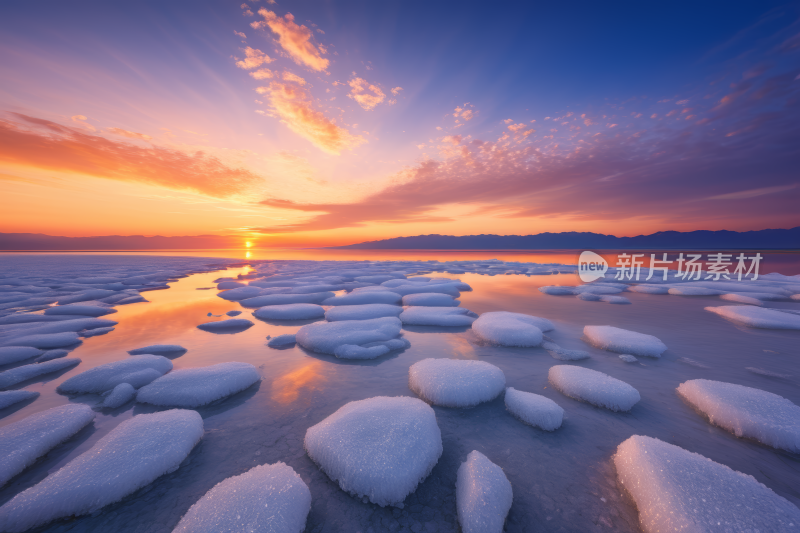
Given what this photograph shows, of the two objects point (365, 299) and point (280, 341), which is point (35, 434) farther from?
point (365, 299)

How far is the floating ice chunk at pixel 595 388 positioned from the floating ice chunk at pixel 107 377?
16.7 feet

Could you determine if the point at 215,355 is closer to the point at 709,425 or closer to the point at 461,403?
the point at 461,403

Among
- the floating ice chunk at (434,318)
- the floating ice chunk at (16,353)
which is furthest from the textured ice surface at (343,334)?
the floating ice chunk at (16,353)

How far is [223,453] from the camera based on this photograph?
221cm

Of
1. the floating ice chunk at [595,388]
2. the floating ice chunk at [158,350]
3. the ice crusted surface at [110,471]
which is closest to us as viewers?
the ice crusted surface at [110,471]

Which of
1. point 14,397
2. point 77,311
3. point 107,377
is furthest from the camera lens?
point 77,311

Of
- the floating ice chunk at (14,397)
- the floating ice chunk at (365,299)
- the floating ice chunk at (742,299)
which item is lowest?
the floating ice chunk at (14,397)

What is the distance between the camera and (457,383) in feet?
9.80

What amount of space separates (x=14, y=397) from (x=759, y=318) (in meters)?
12.5

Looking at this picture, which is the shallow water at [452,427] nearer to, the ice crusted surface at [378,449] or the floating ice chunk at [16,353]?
the ice crusted surface at [378,449]

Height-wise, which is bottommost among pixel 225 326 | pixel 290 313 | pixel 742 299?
pixel 225 326

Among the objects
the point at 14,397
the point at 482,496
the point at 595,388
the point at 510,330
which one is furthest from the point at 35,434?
the point at 510,330

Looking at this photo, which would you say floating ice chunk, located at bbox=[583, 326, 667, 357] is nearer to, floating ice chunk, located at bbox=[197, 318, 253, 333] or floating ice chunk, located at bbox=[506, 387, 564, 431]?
floating ice chunk, located at bbox=[506, 387, 564, 431]

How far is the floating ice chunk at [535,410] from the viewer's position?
8.20 ft
